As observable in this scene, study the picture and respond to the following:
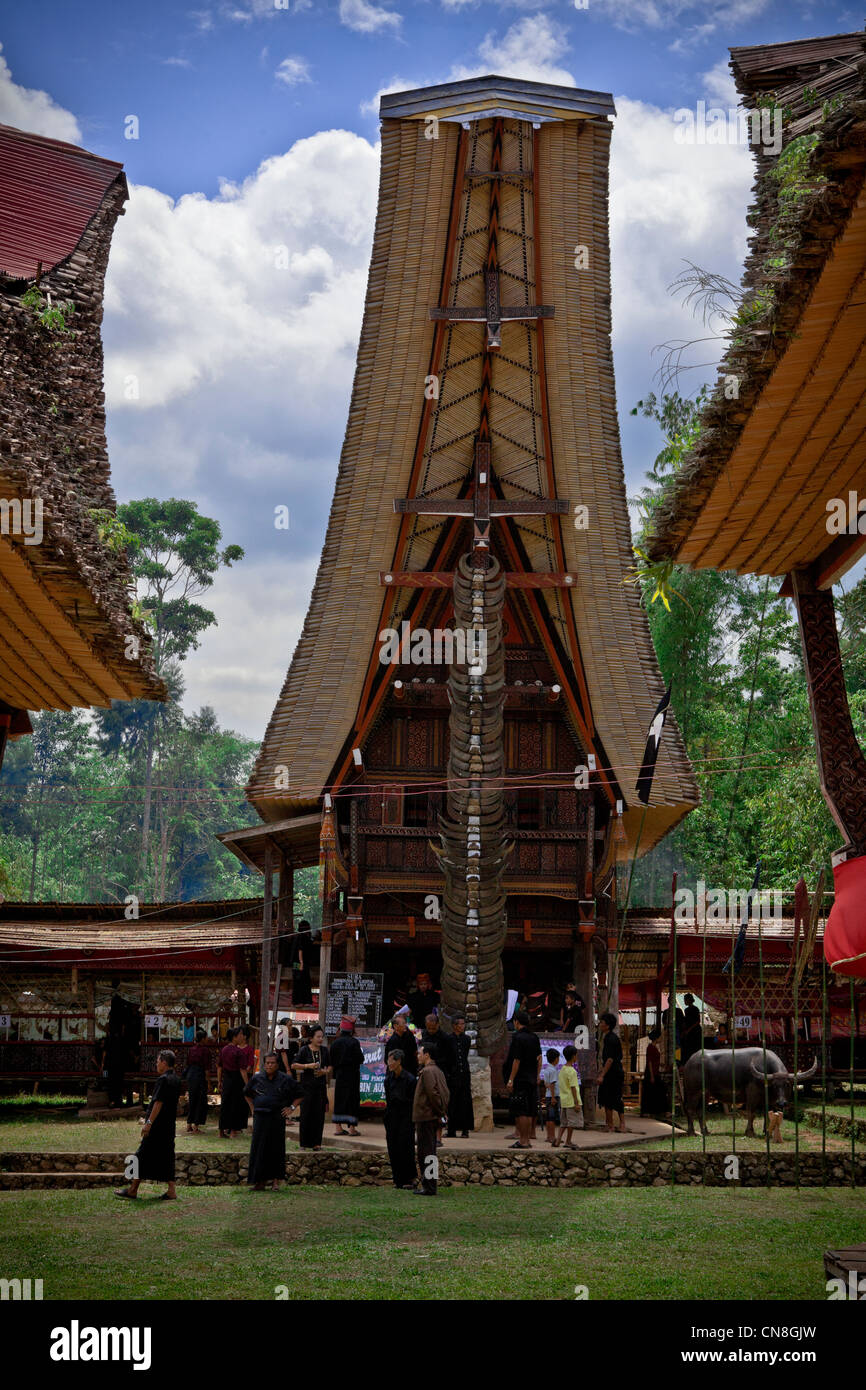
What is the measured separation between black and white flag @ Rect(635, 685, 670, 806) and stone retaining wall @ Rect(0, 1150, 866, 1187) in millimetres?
→ 4529

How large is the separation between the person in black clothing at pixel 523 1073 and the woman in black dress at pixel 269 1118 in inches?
109

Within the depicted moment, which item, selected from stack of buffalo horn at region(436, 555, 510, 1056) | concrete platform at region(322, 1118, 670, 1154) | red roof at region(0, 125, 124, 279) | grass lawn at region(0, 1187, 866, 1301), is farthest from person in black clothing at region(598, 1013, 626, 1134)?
red roof at region(0, 125, 124, 279)

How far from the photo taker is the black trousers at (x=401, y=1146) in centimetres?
1230

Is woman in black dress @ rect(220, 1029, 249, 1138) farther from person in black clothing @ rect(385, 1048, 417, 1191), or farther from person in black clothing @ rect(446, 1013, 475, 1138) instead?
person in black clothing @ rect(385, 1048, 417, 1191)

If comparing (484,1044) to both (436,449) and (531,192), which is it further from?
(531,192)

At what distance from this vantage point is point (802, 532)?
349 inches

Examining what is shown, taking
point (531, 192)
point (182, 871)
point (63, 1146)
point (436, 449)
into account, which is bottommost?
point (63, 1146)

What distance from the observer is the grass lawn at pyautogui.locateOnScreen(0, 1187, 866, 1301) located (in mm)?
7789

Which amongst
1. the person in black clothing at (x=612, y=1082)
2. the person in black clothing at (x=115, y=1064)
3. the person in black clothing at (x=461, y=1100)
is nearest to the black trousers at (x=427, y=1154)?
the person in black clothing at (x=461, y=1100)

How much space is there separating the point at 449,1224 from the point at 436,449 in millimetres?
11382

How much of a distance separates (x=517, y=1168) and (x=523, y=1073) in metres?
1.21

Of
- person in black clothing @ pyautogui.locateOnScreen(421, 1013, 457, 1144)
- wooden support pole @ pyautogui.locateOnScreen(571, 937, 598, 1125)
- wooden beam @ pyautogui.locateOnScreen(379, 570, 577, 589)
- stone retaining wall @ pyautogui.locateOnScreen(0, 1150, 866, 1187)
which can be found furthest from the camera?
wooden beam @ pyautogui.locateOnScreen(379, 570, 577, 589)

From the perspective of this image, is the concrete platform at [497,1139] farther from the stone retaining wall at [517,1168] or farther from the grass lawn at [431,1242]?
the grass lawn at [431,1242]
